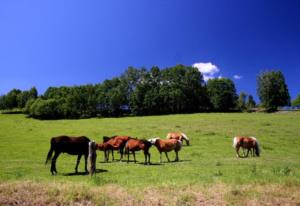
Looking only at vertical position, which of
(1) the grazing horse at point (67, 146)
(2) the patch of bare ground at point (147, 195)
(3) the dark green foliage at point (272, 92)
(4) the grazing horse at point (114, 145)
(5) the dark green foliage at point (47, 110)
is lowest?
(2) the patch of bare ground at point (147, 195)

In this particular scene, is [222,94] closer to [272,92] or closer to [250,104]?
[272,92]

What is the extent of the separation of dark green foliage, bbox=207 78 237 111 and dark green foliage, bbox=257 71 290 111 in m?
8.49

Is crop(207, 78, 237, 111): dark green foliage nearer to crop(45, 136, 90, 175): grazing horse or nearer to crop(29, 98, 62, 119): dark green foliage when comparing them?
crop(29, 98, 62, 119): dark green foliage

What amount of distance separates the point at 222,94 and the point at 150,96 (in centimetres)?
2362

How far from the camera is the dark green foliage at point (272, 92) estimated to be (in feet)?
272

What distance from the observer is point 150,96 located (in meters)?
82.3

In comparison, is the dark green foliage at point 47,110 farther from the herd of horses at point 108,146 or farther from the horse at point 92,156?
the horse at point 92,156

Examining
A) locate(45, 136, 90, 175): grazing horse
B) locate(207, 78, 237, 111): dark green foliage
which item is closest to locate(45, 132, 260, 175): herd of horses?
A: locate(45, 136, 90, 175): grazing horse

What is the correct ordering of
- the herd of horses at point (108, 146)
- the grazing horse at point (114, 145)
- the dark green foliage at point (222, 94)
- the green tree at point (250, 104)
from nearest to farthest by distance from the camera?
the herd of horses at point (108, 146) → the grazing horse at point (114, 145) → the dark green foliage at point (222, 94) → the green tree at point (250, 104)

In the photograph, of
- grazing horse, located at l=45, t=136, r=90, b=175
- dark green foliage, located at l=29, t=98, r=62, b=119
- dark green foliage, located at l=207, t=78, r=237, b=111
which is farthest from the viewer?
dark green foliage, located at l=207, t=78, r=237, b=111

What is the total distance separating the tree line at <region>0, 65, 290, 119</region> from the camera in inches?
3155

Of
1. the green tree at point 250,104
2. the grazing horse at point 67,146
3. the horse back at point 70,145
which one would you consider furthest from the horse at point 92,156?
the green tree at point 250,104

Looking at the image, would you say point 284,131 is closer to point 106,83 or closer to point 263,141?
point 263,141

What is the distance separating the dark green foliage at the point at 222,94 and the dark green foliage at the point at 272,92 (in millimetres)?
8489
